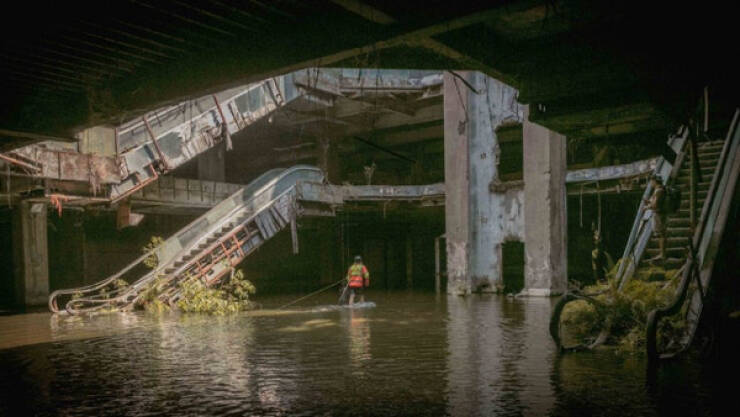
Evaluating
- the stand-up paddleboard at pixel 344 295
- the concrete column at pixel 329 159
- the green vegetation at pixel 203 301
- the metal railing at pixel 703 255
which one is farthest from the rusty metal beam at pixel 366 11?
the concrete column at pixel 329 159

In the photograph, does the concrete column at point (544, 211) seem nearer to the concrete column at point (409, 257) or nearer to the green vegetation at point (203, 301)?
the green vegetation at point (203, 301)

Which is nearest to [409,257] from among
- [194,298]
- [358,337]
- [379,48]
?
[194,298]

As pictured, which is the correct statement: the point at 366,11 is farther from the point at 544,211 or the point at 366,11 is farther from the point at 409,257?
the point at 409,257

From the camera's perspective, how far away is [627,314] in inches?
373

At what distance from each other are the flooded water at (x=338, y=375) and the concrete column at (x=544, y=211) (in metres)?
8.48

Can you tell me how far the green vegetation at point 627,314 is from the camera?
28.6 ft

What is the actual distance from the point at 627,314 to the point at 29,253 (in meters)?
20.5

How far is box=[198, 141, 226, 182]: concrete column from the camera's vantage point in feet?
89.1

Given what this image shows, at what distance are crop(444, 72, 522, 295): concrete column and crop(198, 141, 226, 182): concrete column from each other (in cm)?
1144

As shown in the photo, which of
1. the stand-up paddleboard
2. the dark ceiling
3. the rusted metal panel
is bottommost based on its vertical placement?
the stand-up paddleboard

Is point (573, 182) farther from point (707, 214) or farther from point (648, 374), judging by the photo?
point (648, 374)

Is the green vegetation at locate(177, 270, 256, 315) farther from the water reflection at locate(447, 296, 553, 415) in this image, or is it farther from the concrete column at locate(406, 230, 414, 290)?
the concrete column at locate(406, 230, 414, 290)

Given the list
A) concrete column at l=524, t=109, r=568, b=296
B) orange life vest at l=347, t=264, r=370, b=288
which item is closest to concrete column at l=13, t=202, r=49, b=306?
orange life vest at l=347, t=264, r=370, b=288

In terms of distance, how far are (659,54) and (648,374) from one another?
382 cm
